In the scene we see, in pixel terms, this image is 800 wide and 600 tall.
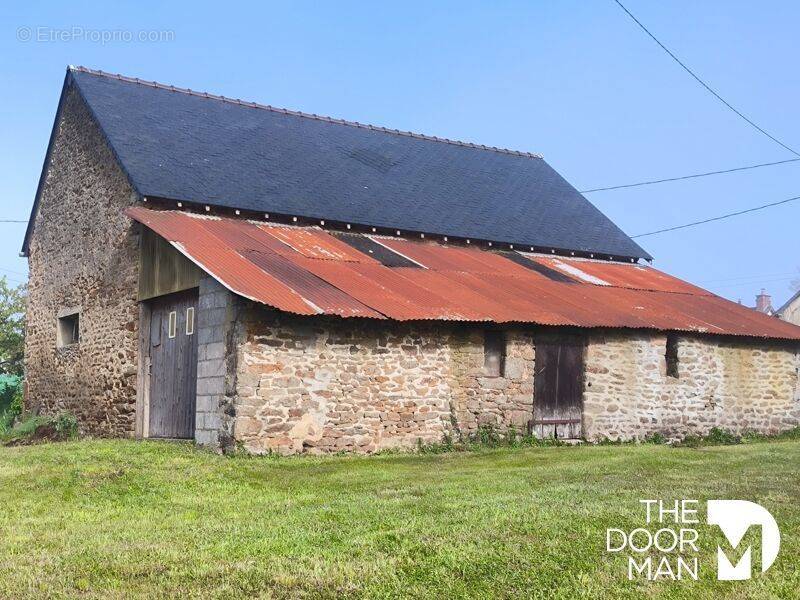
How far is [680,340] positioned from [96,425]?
12.0 metres

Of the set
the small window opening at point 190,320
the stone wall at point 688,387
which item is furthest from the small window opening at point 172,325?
the stone wall at point 688,387

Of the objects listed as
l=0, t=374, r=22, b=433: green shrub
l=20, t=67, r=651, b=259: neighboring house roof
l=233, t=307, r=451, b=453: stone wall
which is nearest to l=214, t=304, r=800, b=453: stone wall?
l=233, t=307, r=451, b=453: stone wall

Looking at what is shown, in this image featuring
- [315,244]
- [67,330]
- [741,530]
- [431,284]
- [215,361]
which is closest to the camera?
[741,530]

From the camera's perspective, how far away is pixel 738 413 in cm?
1997

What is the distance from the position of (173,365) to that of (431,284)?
4.88 metres

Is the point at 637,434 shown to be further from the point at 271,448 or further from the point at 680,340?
A: the point at 271,448

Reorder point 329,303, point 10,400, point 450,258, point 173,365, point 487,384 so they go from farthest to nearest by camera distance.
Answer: point 10,400 < point 450,258 < point 173,365 < point 487,384 < point 329,303

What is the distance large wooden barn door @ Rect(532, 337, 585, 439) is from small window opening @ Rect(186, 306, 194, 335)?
6.22 meters

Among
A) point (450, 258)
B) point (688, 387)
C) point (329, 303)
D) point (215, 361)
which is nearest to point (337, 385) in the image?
point (329, 303)

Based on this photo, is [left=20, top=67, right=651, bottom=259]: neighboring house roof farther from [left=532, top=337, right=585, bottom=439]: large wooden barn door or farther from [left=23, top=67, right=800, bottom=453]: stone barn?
[left=532, top=337, right=585, bottom=439]: large wooden barn door

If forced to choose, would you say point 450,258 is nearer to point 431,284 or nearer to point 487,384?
point 431,284

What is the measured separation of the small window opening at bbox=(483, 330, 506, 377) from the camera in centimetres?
1666

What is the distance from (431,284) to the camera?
17.2m

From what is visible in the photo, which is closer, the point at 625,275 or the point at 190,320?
the point at 190,320
